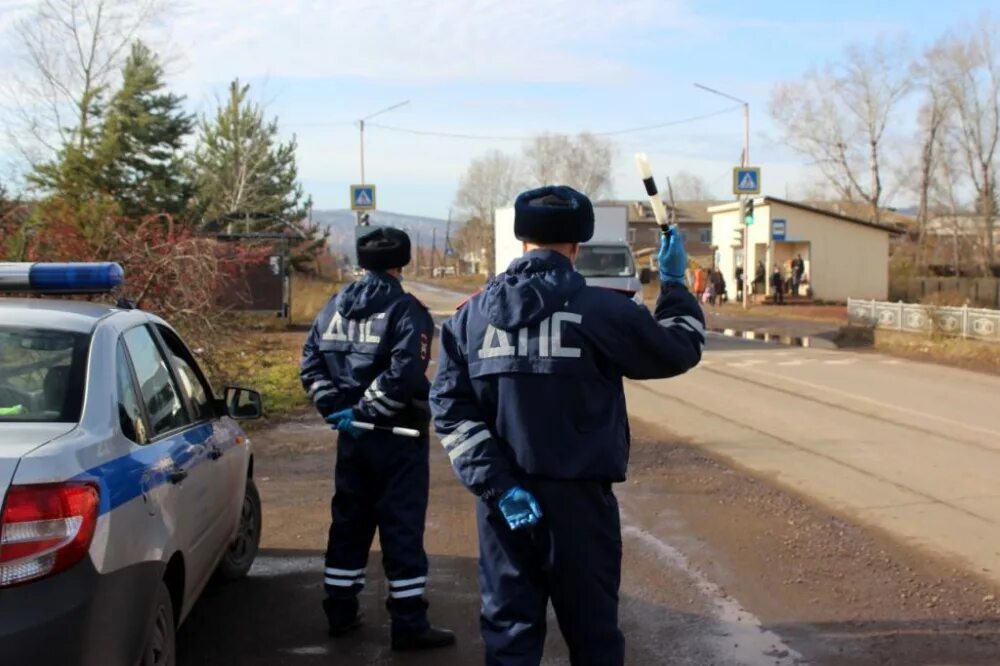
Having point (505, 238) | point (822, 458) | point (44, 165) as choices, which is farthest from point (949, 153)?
point (822, 458)

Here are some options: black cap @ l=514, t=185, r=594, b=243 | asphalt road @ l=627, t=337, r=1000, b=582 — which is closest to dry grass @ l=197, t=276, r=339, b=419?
asphalt road @ l=627, t=337, r=1000, b=582

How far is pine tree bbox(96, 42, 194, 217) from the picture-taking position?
23.2m

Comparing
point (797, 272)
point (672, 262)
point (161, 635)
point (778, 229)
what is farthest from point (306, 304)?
point (672, 262)

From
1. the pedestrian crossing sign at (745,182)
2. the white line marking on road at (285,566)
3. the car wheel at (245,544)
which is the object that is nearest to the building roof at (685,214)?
the pedestrian crossing sign at (745,182)

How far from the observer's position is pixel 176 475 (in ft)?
12.6

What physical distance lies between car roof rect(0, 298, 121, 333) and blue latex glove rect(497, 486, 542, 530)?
1.81 meters

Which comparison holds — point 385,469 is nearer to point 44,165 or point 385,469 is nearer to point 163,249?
point 163,249

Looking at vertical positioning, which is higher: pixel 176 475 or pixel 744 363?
pixel 176 475

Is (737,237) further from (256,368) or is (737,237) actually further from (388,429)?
(388,429)

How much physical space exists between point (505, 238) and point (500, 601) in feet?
75.5

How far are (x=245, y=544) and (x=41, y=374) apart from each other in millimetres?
2319

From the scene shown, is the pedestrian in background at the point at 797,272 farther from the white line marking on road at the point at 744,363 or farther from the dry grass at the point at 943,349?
the white line marking on road at the point at 744,363

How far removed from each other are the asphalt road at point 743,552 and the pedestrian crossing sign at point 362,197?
21560mm

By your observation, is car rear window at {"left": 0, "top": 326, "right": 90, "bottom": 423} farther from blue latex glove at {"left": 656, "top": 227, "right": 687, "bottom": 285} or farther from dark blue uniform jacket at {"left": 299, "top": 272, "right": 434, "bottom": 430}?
blue latex glove at {"left": 656, "top": 227, "right": 687, "bottom": 285}
